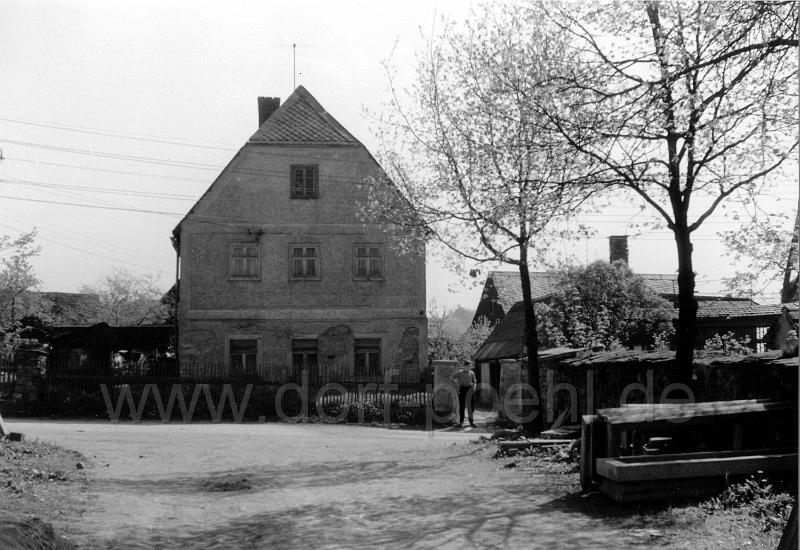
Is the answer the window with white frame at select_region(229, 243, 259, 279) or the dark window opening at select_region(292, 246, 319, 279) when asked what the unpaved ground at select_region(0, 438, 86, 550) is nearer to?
the window with white frame at select_region(229, 243, 259, 279)

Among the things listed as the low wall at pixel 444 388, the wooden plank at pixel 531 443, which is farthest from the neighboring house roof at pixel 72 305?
the wooden plank at pixel 531 443

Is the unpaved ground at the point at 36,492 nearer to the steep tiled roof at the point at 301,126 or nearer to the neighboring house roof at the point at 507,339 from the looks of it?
the steep tiled roof at the point at 301,126

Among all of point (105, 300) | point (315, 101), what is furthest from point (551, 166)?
point (105, 300)

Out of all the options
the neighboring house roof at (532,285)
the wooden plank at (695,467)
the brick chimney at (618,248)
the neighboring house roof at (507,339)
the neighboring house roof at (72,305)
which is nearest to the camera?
the wooden plank at (695,467)

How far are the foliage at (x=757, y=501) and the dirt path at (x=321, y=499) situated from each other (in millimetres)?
1043

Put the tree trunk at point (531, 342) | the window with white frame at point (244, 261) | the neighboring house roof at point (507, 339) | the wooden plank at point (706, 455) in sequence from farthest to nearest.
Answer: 1. the neighboring house roof at point (507, 339)
2. the window with white frame at point (244, 261)
3. the tree trunk at point (531, 342)
4. the wooden plank at point (706, 455)

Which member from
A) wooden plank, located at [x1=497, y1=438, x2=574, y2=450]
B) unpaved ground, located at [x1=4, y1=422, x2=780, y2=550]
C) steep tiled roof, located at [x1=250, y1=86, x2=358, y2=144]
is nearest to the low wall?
unpaved ground, located at [x1=4, y1=422, x2=780, y2=550]

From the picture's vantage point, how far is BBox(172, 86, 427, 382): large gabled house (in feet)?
98.6

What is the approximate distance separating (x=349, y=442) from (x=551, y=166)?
704 centimetres

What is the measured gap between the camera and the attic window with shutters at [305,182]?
3091 centimetres

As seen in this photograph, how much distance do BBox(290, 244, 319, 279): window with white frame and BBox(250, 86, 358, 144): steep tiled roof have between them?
398 centimetres

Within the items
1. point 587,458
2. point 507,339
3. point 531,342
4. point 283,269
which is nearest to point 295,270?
point 283,269

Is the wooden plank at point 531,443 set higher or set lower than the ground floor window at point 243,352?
lower

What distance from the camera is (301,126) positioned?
31.3 m
